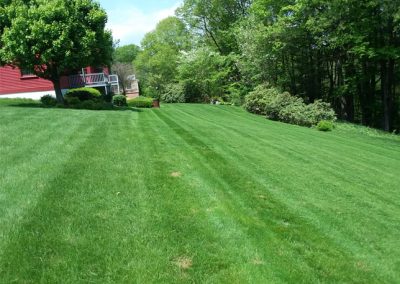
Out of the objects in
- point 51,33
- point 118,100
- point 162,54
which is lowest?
point 118,100

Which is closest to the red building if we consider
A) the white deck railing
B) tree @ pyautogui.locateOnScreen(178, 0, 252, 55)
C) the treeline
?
the white deck railing

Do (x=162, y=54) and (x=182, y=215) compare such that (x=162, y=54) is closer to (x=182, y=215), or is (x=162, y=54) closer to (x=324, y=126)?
(x=324, y=126)

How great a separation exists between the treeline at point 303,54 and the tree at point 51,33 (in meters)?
14.0

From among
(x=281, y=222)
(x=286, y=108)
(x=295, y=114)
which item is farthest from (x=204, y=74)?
(x=281, y=222)

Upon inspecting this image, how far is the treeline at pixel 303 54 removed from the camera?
2556 centimetres

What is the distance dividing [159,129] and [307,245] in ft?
27.7

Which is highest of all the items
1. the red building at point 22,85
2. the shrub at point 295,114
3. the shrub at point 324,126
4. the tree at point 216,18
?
the tree at point 216,18

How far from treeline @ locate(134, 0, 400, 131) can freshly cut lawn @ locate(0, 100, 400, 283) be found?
1797 centimetres

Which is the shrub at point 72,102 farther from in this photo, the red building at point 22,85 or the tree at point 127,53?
the tree at point 127,53

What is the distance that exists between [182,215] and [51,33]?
52.6 ft

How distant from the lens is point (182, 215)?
561cm

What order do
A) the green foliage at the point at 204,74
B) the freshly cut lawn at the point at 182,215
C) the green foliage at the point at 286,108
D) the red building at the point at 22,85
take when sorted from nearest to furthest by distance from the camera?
the freshly cut lawn at the point at 182,215 → the green foliage at the point at 286,108 → the red building at the point at 22,85 → the green foliage at the point at 204,74

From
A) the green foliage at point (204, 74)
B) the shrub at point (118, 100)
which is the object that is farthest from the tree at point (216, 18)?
the shrub at point (118, 100)

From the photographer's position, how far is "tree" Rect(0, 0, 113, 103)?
1892 cm
